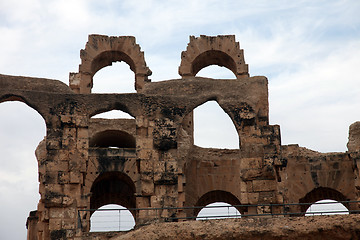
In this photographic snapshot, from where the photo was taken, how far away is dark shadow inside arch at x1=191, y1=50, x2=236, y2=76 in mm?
25559

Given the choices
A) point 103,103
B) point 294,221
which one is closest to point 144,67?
point 103,103

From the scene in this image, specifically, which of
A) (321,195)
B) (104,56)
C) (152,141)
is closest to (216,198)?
(321,195)

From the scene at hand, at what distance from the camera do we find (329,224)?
15.0 metres

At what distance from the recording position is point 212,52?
2556 cm

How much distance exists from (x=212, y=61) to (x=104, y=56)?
15.8 feet

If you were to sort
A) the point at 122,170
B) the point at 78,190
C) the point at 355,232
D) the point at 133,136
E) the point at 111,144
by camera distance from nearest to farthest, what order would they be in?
the point at 355,232 → the point at 78,190 → the point at 122,170 → the point at 133,136 → the point at 111,144

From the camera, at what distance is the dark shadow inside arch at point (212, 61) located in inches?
1006

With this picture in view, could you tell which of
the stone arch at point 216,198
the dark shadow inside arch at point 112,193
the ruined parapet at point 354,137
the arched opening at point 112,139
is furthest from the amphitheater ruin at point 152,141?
the dark shadow inside arch at point 112,193

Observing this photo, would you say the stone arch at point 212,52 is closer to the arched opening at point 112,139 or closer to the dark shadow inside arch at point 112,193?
the arched opening at point 112,139

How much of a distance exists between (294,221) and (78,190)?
7021 mm

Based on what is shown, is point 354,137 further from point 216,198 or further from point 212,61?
point 212,61

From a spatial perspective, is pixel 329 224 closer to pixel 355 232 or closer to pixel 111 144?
pixel 355 232

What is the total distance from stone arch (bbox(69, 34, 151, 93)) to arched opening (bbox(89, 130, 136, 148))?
2346mm

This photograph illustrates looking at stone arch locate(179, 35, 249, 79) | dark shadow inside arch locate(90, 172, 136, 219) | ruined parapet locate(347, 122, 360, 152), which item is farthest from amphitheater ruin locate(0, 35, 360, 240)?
dark shadow inside arch locate(90, 172, 136, 219)
